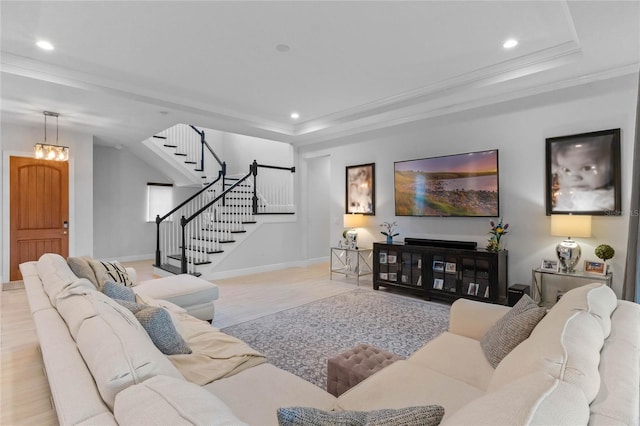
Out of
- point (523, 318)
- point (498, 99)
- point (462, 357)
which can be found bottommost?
point (462, 357)

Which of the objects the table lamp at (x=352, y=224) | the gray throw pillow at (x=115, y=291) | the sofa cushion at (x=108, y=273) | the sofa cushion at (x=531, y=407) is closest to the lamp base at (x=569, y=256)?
the table lamp at (x=352, y=224)

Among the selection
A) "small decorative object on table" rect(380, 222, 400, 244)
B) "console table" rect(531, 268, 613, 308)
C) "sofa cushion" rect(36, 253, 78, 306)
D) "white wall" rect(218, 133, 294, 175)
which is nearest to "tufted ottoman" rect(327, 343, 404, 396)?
"sofa cushion" rect(36, 253, 78, 306)

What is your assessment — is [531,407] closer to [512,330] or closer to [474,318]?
[512,330]

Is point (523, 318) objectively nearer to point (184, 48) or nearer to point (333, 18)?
point (333, 18)

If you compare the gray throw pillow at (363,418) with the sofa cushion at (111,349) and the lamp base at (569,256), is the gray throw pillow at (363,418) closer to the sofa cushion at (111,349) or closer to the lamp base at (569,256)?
the sofa cushion at (111,349)

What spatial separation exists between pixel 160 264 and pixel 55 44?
4.47 m

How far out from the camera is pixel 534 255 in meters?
4.29

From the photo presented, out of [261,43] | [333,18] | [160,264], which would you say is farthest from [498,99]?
[160,264]

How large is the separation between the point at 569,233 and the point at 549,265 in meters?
0.48

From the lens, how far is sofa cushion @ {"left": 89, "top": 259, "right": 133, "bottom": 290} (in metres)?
3.16

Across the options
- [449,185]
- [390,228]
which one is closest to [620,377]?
[449,185]

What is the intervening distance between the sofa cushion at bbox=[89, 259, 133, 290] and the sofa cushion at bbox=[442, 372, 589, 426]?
10.7 ft

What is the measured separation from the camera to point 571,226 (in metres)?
3.72

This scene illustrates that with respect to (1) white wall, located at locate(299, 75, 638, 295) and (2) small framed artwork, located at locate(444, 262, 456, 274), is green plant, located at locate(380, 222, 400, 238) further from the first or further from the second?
(2) small framed artwork, located at locate(444, 262, 456, 274)
